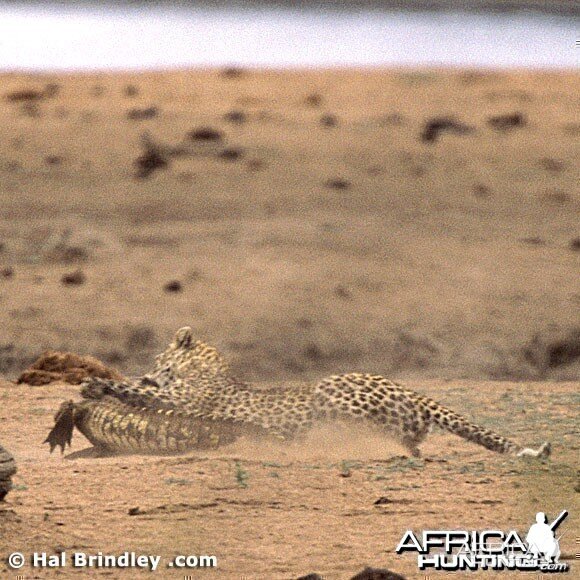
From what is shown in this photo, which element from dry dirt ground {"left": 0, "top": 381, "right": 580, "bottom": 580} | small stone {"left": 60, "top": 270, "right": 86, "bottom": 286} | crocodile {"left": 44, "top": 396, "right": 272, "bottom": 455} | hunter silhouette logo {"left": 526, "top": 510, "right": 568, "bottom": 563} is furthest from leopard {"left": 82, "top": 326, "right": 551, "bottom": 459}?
small stone {"left": 60, "top": 270, "right": 86, "bottom": 286}

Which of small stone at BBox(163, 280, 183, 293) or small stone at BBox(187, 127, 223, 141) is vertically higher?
small stone at BBox(187, 127, 223, 141)

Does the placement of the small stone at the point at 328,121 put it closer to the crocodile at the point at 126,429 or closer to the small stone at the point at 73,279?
the small stone at the point at 73,279

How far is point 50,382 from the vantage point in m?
7.65

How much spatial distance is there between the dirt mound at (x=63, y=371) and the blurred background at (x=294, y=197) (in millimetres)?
1496

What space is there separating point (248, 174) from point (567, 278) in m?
4.25

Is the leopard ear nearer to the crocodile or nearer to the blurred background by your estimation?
the crocodile

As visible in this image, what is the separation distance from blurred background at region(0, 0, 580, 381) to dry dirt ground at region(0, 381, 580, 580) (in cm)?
160

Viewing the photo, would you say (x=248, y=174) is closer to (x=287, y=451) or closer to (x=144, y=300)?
(x=144, y=300)

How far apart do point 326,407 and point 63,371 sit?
60.7 inches

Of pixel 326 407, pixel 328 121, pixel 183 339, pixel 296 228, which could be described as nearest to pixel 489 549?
pixel 326 407

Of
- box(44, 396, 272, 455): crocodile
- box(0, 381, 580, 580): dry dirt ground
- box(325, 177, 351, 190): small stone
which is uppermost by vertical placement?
box(325, 177, 351, 190): small stone

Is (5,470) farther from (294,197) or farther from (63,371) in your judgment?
(294,197)

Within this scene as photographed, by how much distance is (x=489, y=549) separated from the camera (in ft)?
16.8

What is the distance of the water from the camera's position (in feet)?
37.7
